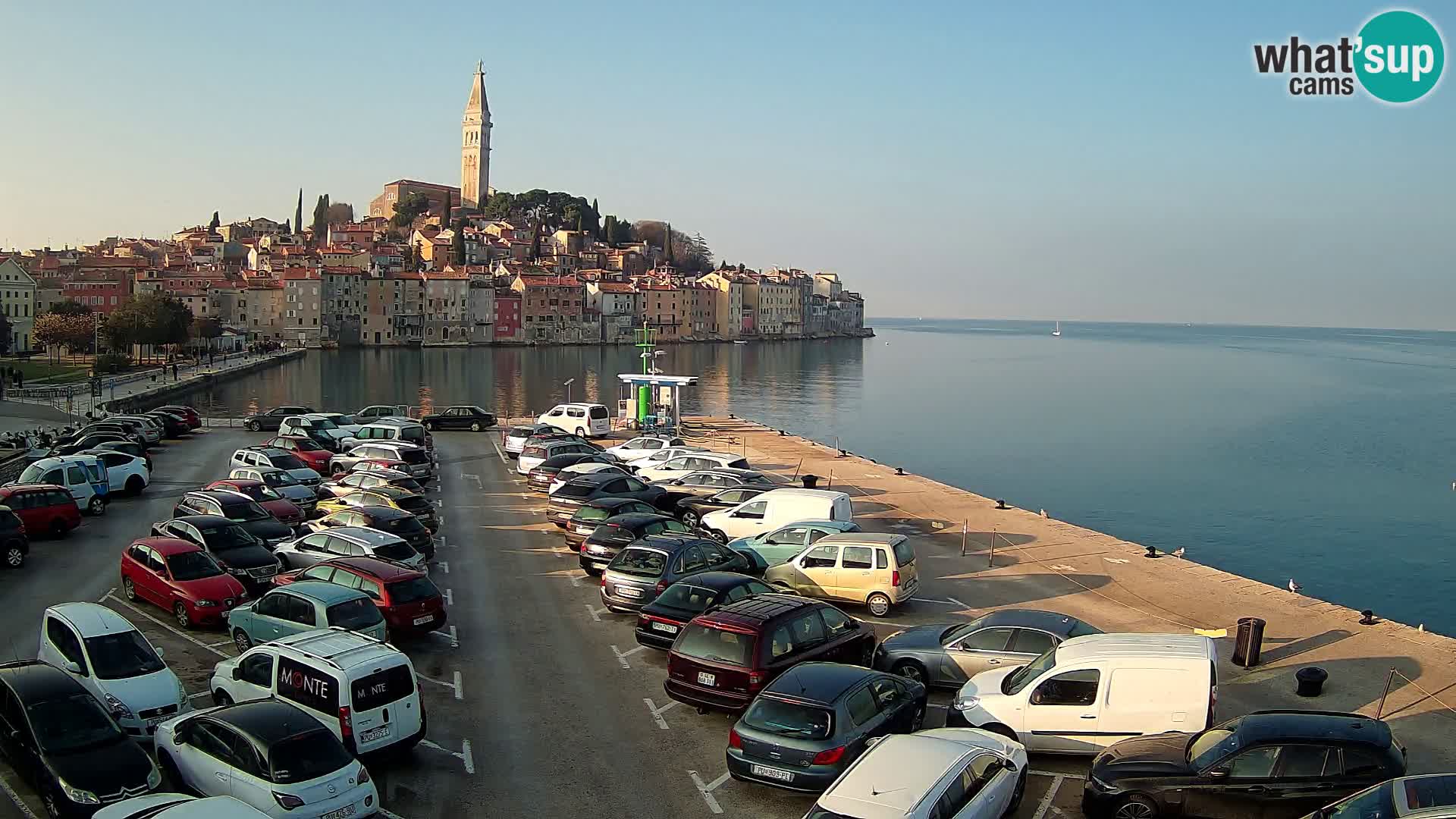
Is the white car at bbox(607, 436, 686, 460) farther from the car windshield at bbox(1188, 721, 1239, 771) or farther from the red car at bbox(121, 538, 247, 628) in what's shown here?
the car windshield at bbox(1188, 721, 1239, 771)

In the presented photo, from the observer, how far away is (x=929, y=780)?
27.0 feet

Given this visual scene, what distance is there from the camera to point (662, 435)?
138ft

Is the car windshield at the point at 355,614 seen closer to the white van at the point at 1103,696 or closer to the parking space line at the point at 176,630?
the parking space line at the point at 176,630

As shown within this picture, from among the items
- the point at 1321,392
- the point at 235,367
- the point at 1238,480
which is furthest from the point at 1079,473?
the point at 235,367

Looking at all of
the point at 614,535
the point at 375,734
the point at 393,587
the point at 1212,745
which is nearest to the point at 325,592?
the point at 393,587

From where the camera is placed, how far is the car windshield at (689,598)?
14.2 m

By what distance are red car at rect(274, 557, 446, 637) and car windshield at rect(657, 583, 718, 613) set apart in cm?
315

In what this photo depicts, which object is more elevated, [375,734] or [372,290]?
[372,290]

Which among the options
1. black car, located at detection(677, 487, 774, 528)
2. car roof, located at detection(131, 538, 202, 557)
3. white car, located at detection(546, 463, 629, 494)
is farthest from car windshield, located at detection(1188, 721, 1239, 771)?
white car, located at detection(546, 463, 629, 494)

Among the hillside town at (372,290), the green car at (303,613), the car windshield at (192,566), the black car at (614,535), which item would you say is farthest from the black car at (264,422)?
the hillside town at (372,290)

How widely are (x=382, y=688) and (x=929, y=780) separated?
209 inches

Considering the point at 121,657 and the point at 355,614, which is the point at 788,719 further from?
the point at 121,657

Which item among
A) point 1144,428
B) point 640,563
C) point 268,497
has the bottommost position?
point 1144,428

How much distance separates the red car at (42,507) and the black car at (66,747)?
12.4 meters
